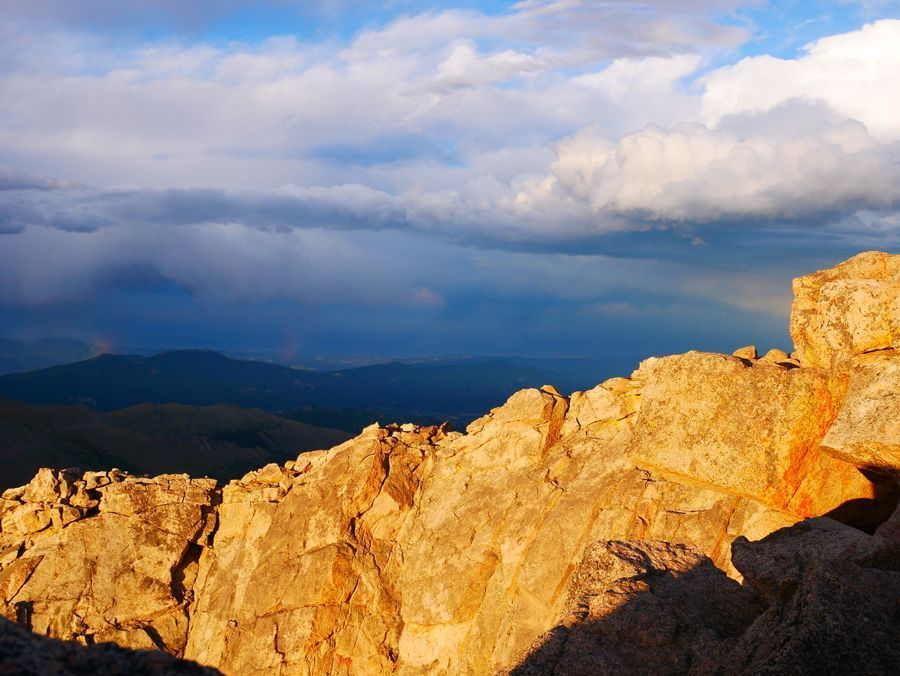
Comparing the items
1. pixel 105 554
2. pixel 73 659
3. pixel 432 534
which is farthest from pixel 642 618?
pixel 105 554

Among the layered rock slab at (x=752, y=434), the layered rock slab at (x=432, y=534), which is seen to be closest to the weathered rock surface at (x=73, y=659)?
the layered rock slab at (x=752, y=434)

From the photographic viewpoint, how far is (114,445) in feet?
540

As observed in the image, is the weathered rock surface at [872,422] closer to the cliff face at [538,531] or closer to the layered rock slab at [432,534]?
the cliff face at [538,531]

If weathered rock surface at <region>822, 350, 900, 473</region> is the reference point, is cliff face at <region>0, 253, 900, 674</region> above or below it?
below

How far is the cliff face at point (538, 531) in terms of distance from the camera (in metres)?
16.2

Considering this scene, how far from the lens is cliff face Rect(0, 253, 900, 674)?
640 inches

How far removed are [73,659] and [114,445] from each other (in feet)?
577

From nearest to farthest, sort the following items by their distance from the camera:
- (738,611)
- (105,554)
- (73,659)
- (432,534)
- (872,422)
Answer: (73,659) → (738,611) → (872,422) → (432,534) → (105,554)

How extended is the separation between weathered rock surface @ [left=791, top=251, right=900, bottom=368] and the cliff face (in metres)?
0.09

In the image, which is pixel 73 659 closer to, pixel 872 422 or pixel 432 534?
pixel 872 422

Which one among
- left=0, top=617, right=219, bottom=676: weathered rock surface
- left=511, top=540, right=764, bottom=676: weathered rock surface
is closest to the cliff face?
left=511, top=540, right=764, bottom=676: weathered rock surface

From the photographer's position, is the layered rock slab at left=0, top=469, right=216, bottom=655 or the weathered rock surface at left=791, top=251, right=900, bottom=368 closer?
the weathered rock surface at left=791, top=251, right=900, bottom=368

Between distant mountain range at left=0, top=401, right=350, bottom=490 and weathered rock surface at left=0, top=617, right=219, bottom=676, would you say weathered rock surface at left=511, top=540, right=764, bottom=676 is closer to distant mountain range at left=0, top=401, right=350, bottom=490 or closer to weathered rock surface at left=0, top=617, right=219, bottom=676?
weathered rock surface at left=0, top=617, right=219, bottom=676

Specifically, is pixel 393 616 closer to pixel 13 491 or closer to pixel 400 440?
pixel 400 440
